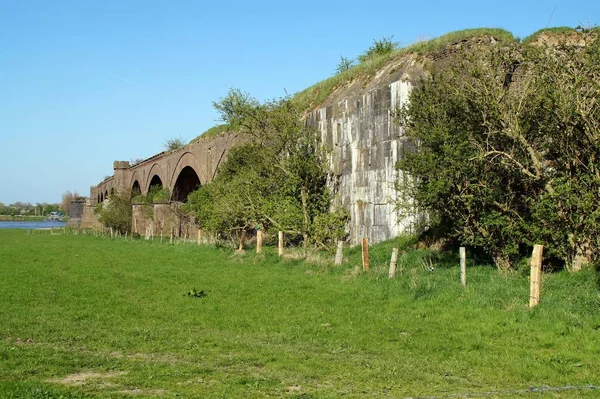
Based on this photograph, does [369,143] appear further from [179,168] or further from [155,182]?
[155,182]

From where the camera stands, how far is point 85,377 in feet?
24.2

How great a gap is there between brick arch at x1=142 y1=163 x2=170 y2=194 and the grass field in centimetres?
3797

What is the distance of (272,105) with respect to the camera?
27.6 meters

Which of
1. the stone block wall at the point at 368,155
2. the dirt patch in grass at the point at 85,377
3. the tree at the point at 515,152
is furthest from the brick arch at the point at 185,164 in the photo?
the dirt patch in grass at the point at 85,377

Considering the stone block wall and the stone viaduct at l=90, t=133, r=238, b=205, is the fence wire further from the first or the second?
the stone viaduct at l=90, t=133, r=238, b=205

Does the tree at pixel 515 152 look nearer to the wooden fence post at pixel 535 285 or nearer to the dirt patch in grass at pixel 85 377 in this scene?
the wooden fence post at pixel 535 285

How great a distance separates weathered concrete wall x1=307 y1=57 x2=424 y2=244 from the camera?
877 inches

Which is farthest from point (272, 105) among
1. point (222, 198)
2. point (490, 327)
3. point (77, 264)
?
point (490, 327)

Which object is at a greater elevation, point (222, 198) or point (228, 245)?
point (222, 198)

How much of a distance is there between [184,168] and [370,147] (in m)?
29.1

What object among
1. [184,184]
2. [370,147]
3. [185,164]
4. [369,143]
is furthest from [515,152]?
[184,184]

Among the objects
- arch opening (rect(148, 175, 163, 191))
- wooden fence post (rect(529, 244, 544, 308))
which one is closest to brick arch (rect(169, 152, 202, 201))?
arch opening (rect(148, 175, 163, 191))

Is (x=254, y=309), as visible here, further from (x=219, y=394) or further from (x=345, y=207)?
(x=345, y=207)

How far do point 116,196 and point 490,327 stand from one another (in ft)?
167
